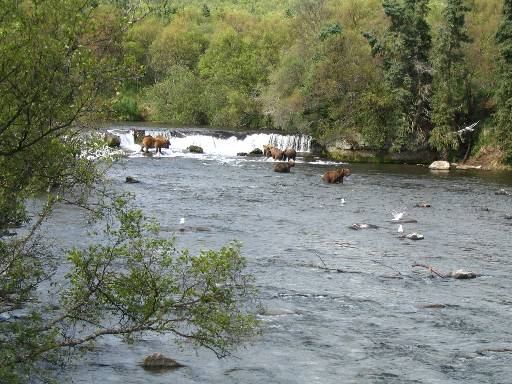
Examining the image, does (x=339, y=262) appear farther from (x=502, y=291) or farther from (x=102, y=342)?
(x=102, y=342)

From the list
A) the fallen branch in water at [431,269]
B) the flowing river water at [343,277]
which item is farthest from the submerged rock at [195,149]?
the fallen branch in water at [431,269]

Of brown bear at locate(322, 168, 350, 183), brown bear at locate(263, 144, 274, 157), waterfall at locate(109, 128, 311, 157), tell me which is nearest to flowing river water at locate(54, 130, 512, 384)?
brown bear at locate(322, 168, 350, 183)

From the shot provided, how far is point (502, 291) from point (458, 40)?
41311 mm

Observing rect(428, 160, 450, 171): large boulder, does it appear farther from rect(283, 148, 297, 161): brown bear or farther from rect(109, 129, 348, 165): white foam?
rect(109, 129, 348, 165): white foam

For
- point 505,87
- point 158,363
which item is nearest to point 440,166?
point 505,87

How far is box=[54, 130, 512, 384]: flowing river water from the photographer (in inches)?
523

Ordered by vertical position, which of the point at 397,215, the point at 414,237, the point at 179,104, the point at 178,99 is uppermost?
the point at 178,99

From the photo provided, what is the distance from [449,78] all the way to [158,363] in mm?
47403

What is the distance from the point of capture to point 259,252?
22719 mm

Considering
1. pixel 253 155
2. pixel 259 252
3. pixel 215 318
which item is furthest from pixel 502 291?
pixel 253 155

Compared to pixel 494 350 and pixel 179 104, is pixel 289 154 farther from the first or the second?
pixel 494 350

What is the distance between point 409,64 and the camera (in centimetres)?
5688

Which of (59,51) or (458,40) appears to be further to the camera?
(458,40)

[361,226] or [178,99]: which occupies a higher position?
[178,99]
